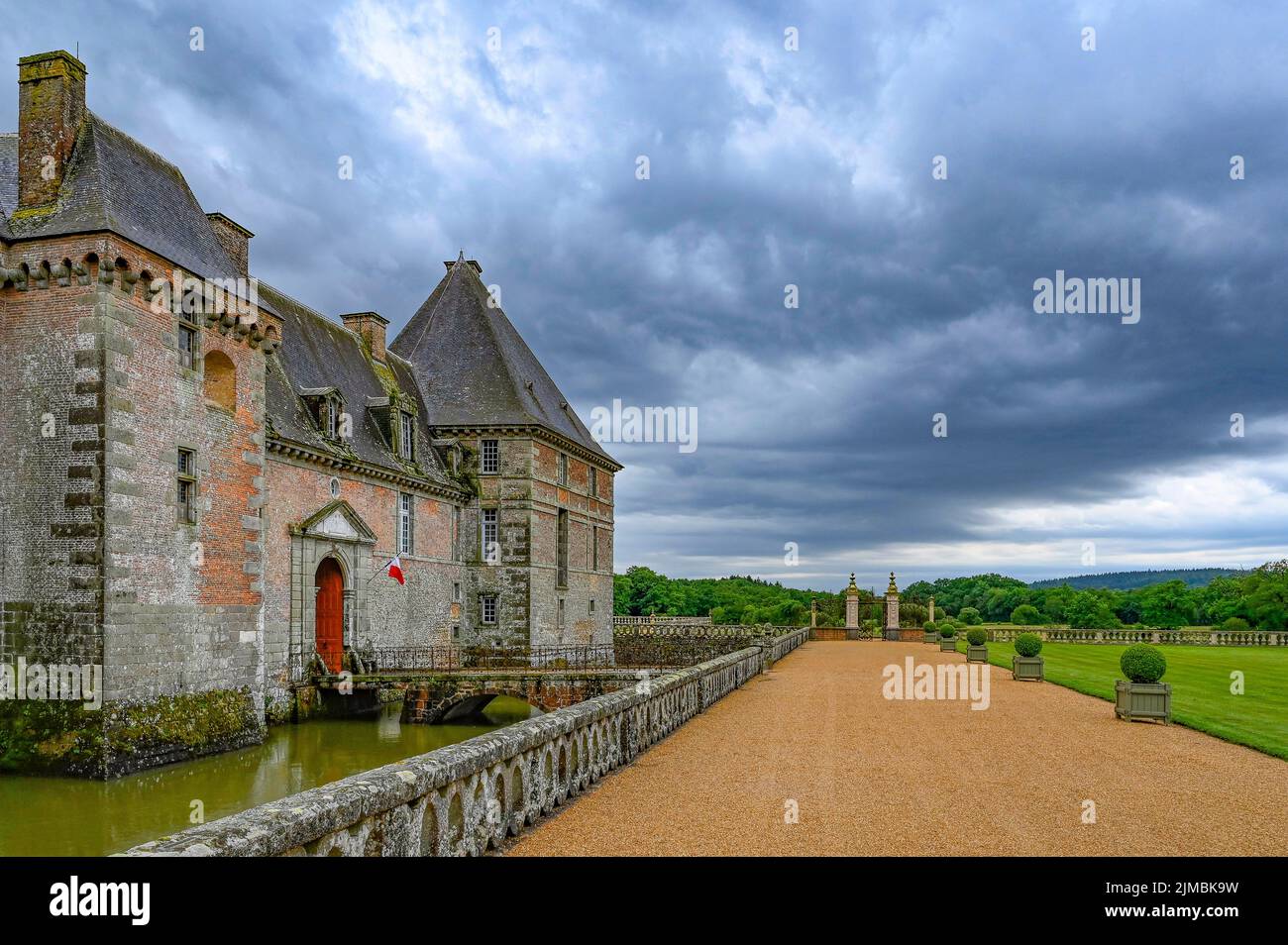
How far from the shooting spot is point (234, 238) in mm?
25938

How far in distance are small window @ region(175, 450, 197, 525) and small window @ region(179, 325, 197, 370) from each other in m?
1.87

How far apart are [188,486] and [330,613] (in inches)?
318

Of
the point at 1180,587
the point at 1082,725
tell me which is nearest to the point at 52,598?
the point at 1082,725

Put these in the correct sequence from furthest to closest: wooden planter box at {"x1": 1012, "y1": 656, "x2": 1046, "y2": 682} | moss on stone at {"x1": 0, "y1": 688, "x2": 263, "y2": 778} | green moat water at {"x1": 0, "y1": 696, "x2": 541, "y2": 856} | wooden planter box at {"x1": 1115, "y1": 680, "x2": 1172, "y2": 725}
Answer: wooden planter box at {"x1": 1012, "y1": 656, "x2": 1046, "y2": 682}, moss on stone at {"x1": 0, "y1": 688, "x2": 263, "y2": 778}, wooden planter box at {"x1": 1115, "y1": 680, "x2": 1172, "y2": 725}, green moat water at {"x1": 0, "y1": 696, "x2": 541, "y2": 856}

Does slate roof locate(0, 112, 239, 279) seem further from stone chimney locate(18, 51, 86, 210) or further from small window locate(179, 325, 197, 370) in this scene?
→ small window locate(179, 325, 197, 370)

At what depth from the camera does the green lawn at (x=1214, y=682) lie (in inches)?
615

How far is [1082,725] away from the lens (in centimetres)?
1628

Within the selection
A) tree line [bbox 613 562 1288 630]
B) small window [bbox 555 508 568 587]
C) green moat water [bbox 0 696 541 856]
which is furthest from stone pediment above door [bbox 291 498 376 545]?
tree line [bbox 613 562 1288 630]

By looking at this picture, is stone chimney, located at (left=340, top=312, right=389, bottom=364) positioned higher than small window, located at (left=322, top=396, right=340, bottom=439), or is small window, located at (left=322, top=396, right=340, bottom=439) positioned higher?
stone chimney, located at (left=340, top=312, right=389, bottom=364)

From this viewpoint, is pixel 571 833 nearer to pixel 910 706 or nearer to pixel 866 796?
pixel 866 796

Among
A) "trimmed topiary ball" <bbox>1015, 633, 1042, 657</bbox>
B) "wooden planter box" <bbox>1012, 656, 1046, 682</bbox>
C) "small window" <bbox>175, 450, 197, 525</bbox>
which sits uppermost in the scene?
"small window" <bbox>175, 450, 197, 525</bbox>

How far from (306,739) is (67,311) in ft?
35.2

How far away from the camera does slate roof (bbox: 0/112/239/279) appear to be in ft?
58.7

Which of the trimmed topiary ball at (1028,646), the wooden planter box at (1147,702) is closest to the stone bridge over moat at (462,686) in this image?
the trimmed topiary ball at (1028,646)
